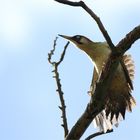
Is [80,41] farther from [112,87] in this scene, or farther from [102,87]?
[102,87]

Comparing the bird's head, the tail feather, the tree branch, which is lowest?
the tail feather

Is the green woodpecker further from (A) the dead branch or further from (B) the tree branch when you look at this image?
(B) the tree branch

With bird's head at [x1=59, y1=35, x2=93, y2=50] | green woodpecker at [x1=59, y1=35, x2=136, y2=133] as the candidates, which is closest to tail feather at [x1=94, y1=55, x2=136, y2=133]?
green woodpecker at [x1=59, y1=35, x2=136, y2=133]

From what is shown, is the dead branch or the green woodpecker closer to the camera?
the dead branch

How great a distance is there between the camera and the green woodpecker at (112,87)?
6539 mm

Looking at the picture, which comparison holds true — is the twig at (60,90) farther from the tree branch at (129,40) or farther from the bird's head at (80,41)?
the bird's head at (80,41)

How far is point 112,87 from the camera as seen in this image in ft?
24.0

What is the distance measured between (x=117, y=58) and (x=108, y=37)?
31cm

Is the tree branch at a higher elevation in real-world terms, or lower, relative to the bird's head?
lower

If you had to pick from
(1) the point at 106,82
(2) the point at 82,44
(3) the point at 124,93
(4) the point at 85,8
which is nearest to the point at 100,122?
(3) the point at 124,93

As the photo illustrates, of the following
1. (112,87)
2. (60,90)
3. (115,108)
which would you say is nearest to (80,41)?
(112,87)

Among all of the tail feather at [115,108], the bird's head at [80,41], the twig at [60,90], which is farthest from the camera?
the bird's head at [80,41]

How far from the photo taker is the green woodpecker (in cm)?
654

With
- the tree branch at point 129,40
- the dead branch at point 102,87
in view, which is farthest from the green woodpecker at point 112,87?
the tree branch at point 129,40
